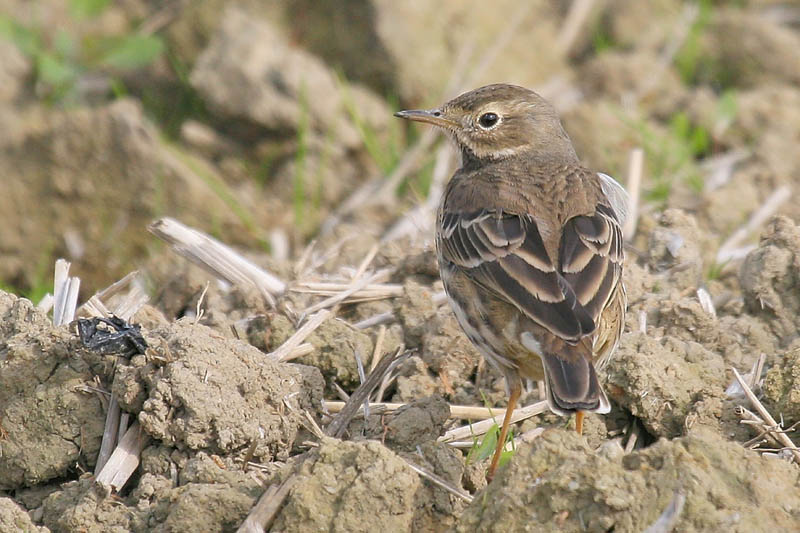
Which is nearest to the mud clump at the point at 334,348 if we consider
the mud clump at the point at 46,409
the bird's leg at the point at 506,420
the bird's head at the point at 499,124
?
the bird's leg at the point at 506,420

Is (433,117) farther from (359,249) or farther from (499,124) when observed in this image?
(359,249)

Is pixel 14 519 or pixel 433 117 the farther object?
pixel 433 117

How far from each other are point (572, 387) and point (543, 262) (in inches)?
28.4

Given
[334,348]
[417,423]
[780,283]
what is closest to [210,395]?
[417,423]

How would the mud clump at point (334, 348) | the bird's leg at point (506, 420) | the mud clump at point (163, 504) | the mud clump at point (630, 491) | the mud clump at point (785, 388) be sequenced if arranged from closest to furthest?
the mud clump at point (630, 491), the mud clump at point (163, 504), the bird's leg at point (506, 420), the mud clump at point (785, 388), the mud clump at point (334, 348)

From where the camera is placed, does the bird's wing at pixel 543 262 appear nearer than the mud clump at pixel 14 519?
No

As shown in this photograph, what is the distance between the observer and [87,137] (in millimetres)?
9242

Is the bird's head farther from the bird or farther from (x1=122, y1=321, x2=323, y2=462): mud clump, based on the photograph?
(x1=122, y1=321, x2=323, y2=462): mud clump

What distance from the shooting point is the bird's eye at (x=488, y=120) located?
21.8 ft

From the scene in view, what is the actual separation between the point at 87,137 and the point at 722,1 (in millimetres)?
5756

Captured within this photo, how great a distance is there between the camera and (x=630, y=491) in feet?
13.2

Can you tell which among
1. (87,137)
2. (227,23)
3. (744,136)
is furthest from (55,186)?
(744,136)

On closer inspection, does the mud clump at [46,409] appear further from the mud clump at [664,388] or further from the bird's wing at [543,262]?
the mud clump at [664,388]

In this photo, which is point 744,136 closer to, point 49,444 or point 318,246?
point 318,246
